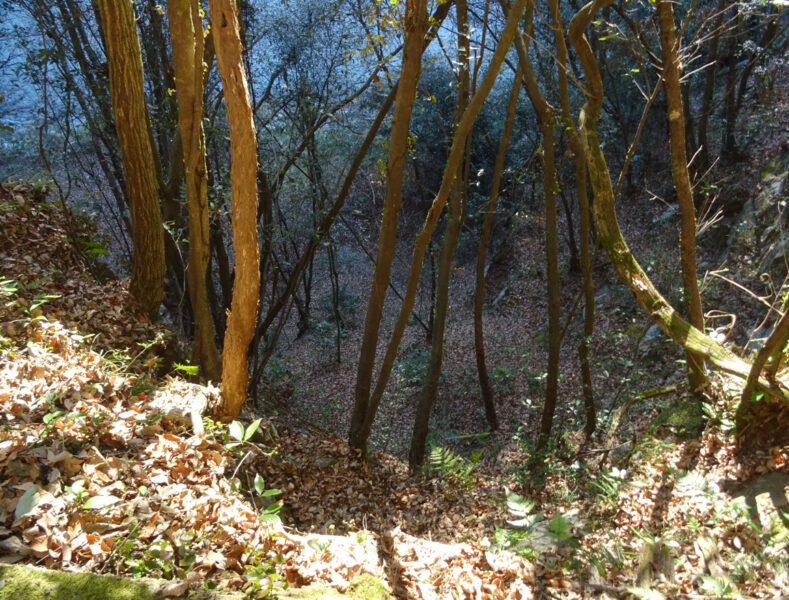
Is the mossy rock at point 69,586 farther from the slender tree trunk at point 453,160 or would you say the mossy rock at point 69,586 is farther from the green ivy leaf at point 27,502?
the slender tree trunk at point 453,160

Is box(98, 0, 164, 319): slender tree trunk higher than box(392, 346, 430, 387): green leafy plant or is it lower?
higher

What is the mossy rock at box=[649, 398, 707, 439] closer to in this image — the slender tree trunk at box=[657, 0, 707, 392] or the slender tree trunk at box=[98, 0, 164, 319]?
the slender tree trunk at box=[657, 0, 707, 392]

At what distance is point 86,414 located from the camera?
10.2 ft

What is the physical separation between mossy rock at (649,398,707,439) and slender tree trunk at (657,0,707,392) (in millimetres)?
194

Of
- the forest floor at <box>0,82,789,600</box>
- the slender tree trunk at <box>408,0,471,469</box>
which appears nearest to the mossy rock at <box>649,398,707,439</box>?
the forest floor at <box>0,82,789,600</box>

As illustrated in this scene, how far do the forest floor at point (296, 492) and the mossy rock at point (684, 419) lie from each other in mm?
20

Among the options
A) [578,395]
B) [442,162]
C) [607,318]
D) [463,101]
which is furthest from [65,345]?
[442,162]

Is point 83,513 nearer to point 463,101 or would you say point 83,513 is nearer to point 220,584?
point 220,584

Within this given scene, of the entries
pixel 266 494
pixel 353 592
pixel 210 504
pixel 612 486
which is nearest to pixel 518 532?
pixel 353 592

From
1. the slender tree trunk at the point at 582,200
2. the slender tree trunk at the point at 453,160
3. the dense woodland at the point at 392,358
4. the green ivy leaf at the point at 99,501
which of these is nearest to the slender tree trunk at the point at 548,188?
the dense woodland at the point at 392,358

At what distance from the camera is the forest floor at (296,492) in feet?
8.12

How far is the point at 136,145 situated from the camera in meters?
5.04

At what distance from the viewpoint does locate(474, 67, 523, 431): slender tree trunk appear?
7.18 metres

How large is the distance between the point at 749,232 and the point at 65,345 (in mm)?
11462
